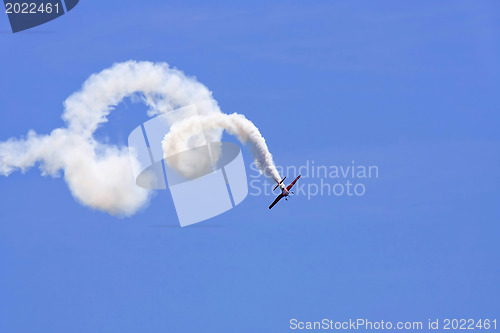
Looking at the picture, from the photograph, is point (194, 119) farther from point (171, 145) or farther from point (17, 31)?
point (17, 31)

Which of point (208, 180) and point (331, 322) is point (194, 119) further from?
point (331, 322)

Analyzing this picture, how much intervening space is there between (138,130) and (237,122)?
11938 mm

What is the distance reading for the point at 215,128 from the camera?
104 meters

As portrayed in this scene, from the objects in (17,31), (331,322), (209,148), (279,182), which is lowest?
(331,322)

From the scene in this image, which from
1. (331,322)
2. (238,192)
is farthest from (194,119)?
(331,322)

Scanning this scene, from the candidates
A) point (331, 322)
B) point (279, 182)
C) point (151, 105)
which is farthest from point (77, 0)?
point (331, 322)

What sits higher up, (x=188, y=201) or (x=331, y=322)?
(x=188, y=201)

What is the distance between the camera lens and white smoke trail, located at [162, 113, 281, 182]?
10112cm

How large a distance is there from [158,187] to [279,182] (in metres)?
17.0

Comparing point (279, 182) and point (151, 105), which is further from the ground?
point (151, 105)

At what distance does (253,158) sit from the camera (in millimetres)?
101625

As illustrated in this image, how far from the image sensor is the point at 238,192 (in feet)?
352

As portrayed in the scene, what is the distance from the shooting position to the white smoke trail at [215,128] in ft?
332

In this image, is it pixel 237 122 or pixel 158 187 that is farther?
pixel 158 187
